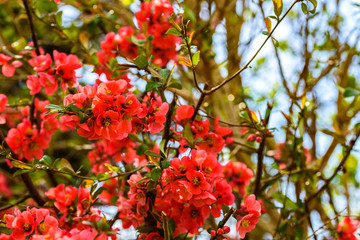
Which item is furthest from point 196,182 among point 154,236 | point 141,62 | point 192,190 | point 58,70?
point 58,70

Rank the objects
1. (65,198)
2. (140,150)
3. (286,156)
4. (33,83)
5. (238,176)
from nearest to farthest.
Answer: (140,150)
(65,198)
(33,83)
(238,176)
(286,156)

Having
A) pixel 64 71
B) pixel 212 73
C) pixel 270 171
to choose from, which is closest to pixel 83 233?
pixel 64 71

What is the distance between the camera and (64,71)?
4.35 ft

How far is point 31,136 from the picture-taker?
58.1 inches

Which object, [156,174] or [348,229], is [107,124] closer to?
[156,174]

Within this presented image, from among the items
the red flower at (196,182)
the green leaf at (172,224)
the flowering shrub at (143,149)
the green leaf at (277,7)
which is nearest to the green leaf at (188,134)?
the flowering shrub at (143,149)

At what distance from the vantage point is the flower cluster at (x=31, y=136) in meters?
1.44

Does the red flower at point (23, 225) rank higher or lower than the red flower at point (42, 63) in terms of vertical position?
lower

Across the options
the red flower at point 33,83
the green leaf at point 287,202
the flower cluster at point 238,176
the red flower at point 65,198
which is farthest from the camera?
the flower cluster at point 238,176

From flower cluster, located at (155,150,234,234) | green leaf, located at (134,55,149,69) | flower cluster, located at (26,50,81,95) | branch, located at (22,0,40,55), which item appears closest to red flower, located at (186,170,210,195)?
flower cluster, located at (155,150,234,234)

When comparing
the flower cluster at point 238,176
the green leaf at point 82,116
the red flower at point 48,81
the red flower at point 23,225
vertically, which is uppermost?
the flower cluster at point 238,176

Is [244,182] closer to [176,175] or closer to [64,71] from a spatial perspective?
[176,175]

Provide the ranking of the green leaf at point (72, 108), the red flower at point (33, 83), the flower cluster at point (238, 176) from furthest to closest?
the flower cluster at point (238, 176), the red flower at point (33, 83), the green leaf at point (72, 108)

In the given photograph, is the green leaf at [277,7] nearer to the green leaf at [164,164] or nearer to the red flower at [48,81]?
the green leaf at [164,164]
